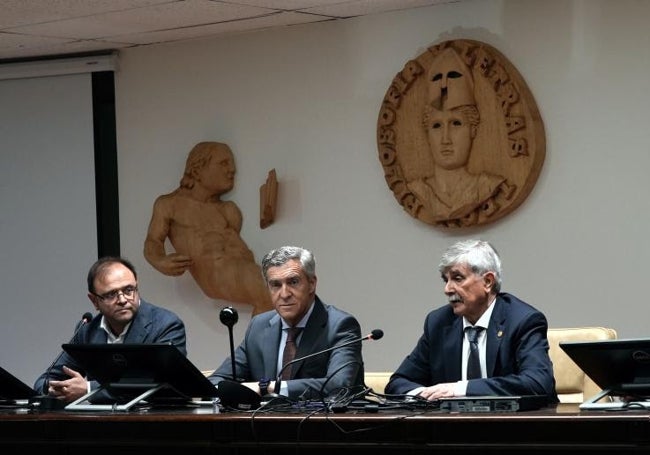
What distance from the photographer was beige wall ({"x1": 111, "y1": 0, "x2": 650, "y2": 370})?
632 centimetres

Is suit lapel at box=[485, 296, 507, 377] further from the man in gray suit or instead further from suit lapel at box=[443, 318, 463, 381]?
the man in gray suit

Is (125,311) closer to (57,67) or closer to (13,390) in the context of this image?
(13,390)

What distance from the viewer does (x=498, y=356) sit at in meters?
5.10

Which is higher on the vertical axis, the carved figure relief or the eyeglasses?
the carved figure relief

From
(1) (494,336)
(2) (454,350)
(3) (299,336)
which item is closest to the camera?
(1) (494,336)

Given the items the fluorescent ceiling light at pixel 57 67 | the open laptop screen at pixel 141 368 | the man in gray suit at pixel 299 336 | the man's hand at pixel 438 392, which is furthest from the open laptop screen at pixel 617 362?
the fluorescent ceiling light at pixel 57 67

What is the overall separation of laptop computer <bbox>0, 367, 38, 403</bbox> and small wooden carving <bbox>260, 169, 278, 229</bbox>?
2019 millimetres

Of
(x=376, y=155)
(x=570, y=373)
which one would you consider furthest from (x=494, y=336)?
(x=376, y=155)

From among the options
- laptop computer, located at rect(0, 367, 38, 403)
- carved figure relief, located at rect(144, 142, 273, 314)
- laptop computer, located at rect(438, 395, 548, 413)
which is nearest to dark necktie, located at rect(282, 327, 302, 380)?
laptop computer, located at rect(0, 367, 38, 403)

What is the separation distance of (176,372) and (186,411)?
148 millimetres

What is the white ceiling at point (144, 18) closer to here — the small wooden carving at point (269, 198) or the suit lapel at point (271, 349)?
the small wooden carving at point (269, 198)

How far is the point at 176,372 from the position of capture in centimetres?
491
